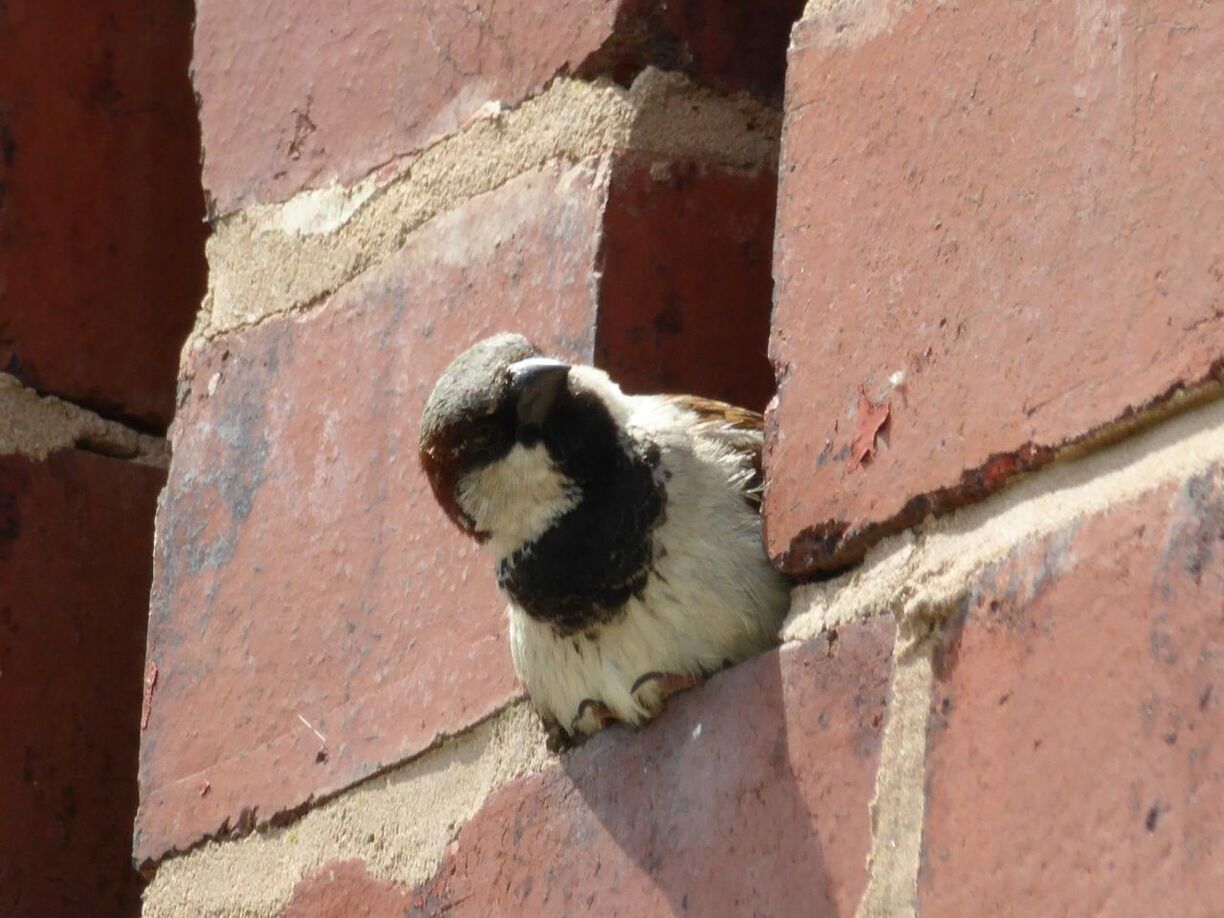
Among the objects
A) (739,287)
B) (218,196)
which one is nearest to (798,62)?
(739,287)

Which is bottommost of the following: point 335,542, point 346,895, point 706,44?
point 346,895

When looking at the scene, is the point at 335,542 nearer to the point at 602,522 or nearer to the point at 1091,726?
the point at 602,522

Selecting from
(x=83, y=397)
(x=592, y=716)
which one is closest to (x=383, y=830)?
(x=592, y=716)

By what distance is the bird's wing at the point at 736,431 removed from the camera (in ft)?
4.93

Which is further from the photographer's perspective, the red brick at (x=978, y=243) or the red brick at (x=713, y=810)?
the red brick at (x=713, y=810)

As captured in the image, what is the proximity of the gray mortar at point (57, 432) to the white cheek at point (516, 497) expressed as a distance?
1.56ft

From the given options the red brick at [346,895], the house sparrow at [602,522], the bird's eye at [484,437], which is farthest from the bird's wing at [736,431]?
the red brick at [346,895]

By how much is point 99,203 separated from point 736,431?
2.34ft

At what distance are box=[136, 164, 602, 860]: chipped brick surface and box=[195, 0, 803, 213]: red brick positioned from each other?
0.08 m

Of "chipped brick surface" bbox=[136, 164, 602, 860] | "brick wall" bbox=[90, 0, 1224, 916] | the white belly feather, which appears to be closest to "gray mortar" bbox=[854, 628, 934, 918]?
"brick wall" bbox=[90, 0, 1224, 916]

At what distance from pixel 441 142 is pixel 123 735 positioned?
59 centimetres

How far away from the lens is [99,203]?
6.58ft

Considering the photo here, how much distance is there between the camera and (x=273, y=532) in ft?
5.43

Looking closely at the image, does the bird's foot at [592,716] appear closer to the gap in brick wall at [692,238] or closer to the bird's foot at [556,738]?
the bird's foot at [556,738]
